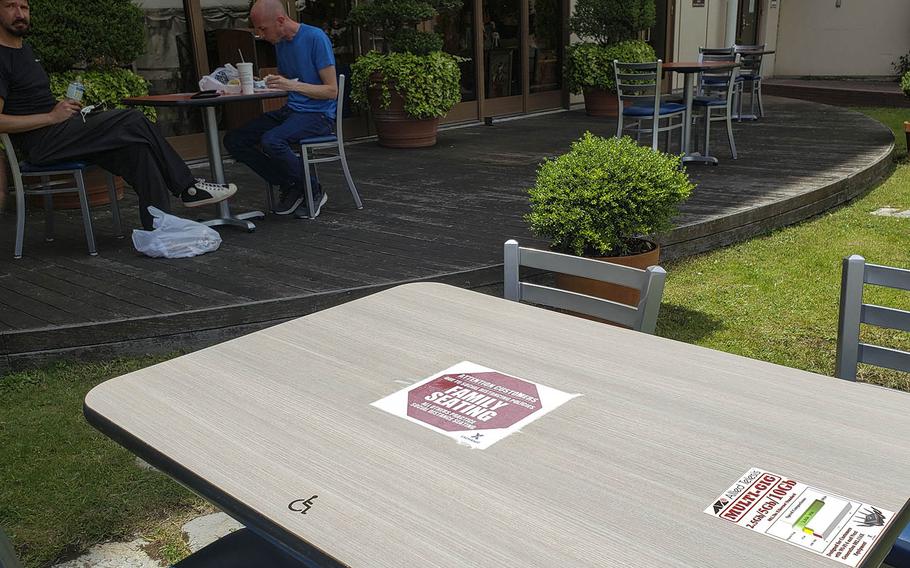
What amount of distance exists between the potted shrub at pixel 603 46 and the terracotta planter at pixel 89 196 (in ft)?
19.4

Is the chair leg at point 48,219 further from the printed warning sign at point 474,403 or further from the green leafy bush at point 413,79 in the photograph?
the printed warning sign at point 474,403

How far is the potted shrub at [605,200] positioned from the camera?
3.18 meters

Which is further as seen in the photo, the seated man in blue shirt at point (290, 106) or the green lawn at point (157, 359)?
the seated man in blue shirt at point (290, 106)

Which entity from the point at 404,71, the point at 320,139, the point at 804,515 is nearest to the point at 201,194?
the point at 320,139

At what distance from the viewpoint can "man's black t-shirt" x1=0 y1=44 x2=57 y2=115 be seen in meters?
3.88

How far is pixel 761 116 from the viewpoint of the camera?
29.8ft

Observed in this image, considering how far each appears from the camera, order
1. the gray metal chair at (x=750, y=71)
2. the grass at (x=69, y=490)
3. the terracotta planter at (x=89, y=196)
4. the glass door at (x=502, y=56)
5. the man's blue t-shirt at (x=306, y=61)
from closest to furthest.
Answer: the grass at (x=69, y=490)
the man's blue t-shirt at (x=306, y=61)
the terracotta planter at (x=89, y=196)
the gray metal chair at (x=750, y=71)
the glass door at (x=502, y=56)

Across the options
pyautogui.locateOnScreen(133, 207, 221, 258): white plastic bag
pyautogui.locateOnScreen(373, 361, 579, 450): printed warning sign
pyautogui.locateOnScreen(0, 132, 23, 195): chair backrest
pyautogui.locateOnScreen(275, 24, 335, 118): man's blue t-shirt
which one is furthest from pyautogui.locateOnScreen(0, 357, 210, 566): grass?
pyautogui.locateOnScreen(275, 24, 335, 118): man's blue t-shirt

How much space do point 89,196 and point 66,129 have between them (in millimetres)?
1423

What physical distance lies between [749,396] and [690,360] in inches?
6.6

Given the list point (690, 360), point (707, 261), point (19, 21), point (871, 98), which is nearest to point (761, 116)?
point (871, 98)

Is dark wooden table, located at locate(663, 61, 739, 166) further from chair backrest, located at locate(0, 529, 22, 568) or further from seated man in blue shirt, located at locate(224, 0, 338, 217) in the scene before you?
chair backrest, located at locate(0, 529, 22, 568)

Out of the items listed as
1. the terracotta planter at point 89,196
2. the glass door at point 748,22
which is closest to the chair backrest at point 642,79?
the terracotta planter at point 89,196

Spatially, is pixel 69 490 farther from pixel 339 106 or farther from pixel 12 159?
pixel 339 106
